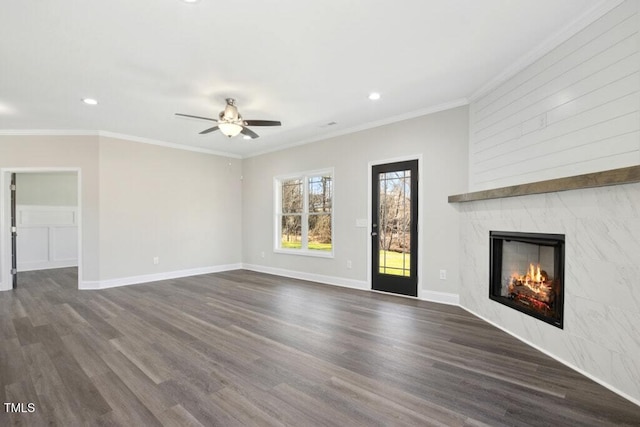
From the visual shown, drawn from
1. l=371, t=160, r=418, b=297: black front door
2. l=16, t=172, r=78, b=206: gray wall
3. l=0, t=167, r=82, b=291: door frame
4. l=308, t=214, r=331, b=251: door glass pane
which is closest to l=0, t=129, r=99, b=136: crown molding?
l=0, t=167, r=82, b=291: door frame

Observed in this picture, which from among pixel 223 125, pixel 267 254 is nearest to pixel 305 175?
pixel 267 254

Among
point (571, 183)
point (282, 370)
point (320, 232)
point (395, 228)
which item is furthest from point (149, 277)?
point (571, 183)

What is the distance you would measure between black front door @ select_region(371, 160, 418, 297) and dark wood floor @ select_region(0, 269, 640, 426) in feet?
2.13

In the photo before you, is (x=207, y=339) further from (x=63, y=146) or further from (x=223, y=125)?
(x=63, y=146)

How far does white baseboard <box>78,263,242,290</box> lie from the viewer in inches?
207

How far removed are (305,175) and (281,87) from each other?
2654 mm

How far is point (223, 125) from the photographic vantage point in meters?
Answer: 3.74

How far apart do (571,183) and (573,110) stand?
681 mm

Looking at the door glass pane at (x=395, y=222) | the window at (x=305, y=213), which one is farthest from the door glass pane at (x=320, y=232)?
the door glass pane at (x=395, y=222)

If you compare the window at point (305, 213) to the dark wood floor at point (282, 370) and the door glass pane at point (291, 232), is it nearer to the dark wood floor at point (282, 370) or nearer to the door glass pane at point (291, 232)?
the door glass pane at point (291, 232)

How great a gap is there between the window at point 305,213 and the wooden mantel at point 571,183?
114 inches

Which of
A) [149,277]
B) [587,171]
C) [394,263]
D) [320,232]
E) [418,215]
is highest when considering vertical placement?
[587,171]

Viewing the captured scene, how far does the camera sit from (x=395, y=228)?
4.84m

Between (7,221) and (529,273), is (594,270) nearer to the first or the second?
(529,273)
